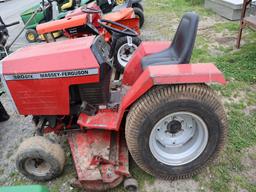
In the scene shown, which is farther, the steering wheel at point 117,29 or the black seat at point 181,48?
the steering wheel at point 117,29

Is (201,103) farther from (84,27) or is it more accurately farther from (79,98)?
(84,27)

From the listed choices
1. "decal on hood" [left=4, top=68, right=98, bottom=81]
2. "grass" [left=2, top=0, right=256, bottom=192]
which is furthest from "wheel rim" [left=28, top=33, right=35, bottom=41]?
"decal on hood" [left=4, top=68, right=98, bottom=81]

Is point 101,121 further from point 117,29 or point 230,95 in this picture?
point 230,95

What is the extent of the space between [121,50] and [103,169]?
252cm

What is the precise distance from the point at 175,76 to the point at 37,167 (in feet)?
4.83

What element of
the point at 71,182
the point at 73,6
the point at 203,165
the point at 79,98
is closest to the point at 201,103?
the point at 203,165

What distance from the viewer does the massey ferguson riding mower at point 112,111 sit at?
1865 mm

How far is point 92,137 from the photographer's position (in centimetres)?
231

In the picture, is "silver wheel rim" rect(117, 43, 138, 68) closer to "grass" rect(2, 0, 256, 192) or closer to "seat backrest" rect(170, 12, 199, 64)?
"grass" rect(2, 0, 256, 192)

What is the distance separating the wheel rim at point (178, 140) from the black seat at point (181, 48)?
52cm

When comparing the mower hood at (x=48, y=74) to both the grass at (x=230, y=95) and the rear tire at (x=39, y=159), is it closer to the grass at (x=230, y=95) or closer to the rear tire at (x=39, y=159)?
the rear tire at (x=39, y=159)

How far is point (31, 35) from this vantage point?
6320 millimetres

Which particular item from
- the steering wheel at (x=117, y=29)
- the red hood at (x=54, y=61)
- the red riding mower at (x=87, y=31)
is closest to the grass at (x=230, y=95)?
the red hood at (x=54, y=61)

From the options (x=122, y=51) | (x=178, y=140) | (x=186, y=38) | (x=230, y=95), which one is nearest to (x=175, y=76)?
(x=186, y=38)
